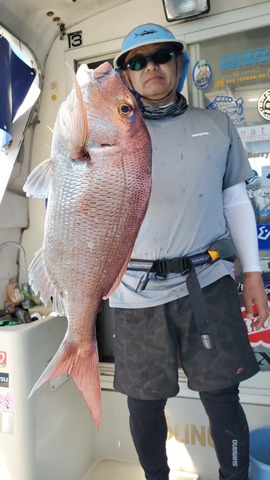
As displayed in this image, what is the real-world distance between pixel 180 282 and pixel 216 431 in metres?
0.75

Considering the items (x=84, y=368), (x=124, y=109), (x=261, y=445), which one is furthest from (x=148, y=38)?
(x=261, y=445)

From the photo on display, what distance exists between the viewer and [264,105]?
282 cm

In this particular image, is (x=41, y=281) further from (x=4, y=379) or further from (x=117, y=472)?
(x=117, y=472)

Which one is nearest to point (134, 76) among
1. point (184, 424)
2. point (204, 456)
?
point (184, 424)

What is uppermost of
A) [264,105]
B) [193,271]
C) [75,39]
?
[75,39]

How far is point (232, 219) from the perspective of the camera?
6.40ft

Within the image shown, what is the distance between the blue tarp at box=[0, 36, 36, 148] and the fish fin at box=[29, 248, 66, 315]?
157 cm

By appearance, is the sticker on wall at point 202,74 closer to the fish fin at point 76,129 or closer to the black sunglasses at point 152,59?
the black sunglasses at point 152,59

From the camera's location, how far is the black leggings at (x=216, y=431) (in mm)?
1767

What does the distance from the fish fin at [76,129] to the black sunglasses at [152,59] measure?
0.84 metres

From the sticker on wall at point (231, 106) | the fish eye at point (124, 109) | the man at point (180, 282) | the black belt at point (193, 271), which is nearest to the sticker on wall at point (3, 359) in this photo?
the man at point (180, 282)

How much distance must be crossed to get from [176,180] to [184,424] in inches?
78.1

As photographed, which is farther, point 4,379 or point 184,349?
point 4,379

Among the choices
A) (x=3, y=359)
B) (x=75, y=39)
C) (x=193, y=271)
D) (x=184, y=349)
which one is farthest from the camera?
(x=75, y=39)
